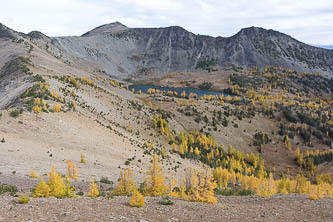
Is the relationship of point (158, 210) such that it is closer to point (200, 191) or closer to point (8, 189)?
point (200, 191)

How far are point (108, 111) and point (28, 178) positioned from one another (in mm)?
59707

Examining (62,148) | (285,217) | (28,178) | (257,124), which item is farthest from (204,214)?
(257,124)

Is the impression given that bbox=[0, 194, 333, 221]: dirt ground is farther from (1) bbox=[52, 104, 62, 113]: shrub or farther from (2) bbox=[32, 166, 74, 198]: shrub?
(1) bbox=[52, 104, 62, 113]: shrub

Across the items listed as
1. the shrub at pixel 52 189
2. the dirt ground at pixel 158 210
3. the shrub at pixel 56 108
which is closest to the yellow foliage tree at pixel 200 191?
the dirt ground at pixel 158 210

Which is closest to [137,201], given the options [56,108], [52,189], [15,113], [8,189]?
[52,189]

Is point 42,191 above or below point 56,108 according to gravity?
below

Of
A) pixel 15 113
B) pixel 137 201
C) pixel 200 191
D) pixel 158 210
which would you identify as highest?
pixel 15 113

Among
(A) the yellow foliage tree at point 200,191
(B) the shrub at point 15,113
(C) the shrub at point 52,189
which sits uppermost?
(B) the shrub at point 15,113

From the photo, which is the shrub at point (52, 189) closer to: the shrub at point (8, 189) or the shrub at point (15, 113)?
the shrub at point (8, 189)

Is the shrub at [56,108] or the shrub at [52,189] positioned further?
the shrub at [56,108]

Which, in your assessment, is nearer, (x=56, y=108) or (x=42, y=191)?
(x=42, y=191)

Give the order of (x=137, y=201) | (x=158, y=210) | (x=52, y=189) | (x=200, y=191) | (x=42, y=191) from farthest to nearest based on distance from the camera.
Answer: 1. (x=200, y=191)
2. (x=52, y=189)
3. (x=42, y=191)
4. (x=137, y=201)
5. (x=158, y=210)

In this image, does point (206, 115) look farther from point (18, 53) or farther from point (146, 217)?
point (146, 217)

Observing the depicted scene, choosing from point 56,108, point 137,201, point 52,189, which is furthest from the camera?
point 56,108
